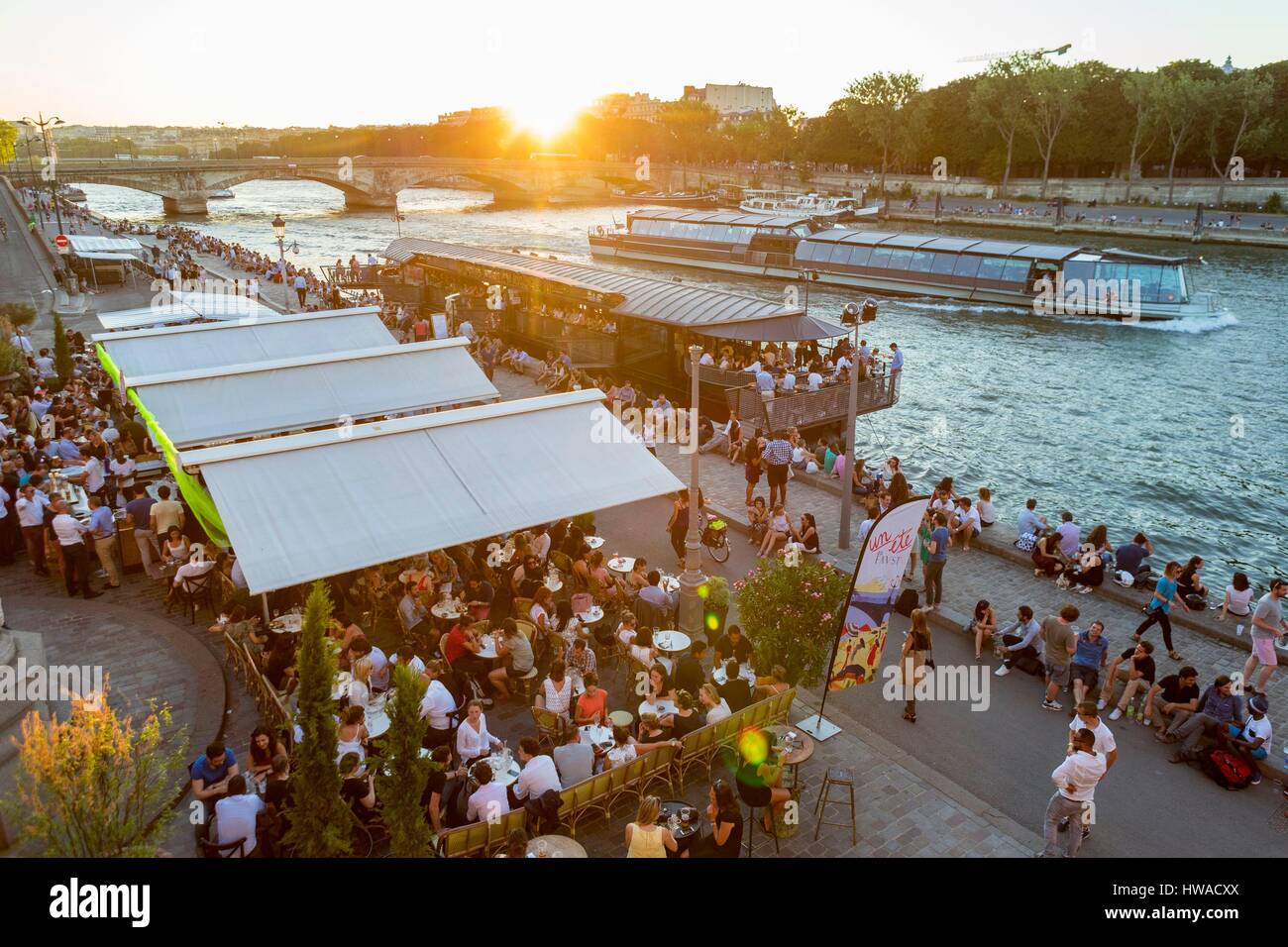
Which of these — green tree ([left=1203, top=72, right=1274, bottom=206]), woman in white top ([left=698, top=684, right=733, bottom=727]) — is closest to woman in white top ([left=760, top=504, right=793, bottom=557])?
woman in white top ([left=698, top=684, right=733, bottom=727])

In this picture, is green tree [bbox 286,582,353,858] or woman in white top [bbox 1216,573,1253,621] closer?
green tree [bbox 286,582,353,858]

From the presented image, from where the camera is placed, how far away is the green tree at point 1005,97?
300ft

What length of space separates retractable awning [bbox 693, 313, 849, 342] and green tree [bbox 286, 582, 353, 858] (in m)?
18.6

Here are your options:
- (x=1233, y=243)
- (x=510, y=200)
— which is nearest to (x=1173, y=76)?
(x=1233, y=243)

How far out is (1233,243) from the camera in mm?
66312

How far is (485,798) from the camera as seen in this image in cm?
773

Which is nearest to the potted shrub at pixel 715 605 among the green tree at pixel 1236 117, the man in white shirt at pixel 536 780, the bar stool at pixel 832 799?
the bar stool at pixel 832 799

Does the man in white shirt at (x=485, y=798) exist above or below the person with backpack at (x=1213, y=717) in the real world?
above

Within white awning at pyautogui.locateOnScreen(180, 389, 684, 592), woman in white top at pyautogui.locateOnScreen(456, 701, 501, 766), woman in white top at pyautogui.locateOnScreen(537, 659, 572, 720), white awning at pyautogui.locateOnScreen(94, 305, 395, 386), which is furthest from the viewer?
white awning at pyautogui.locateOnScreen(94, 305, 395, 386)

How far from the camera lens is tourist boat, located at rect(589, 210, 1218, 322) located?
147 ft

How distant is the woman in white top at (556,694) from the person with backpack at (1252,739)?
713cm

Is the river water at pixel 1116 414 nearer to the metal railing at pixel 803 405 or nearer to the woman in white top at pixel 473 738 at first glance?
the metal railing at pixel 803 405

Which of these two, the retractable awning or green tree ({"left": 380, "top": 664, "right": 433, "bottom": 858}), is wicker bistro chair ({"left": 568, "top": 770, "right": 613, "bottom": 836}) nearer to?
green tree ({"left": 380, "top": 664, "right": 433, "bottom": 858})
